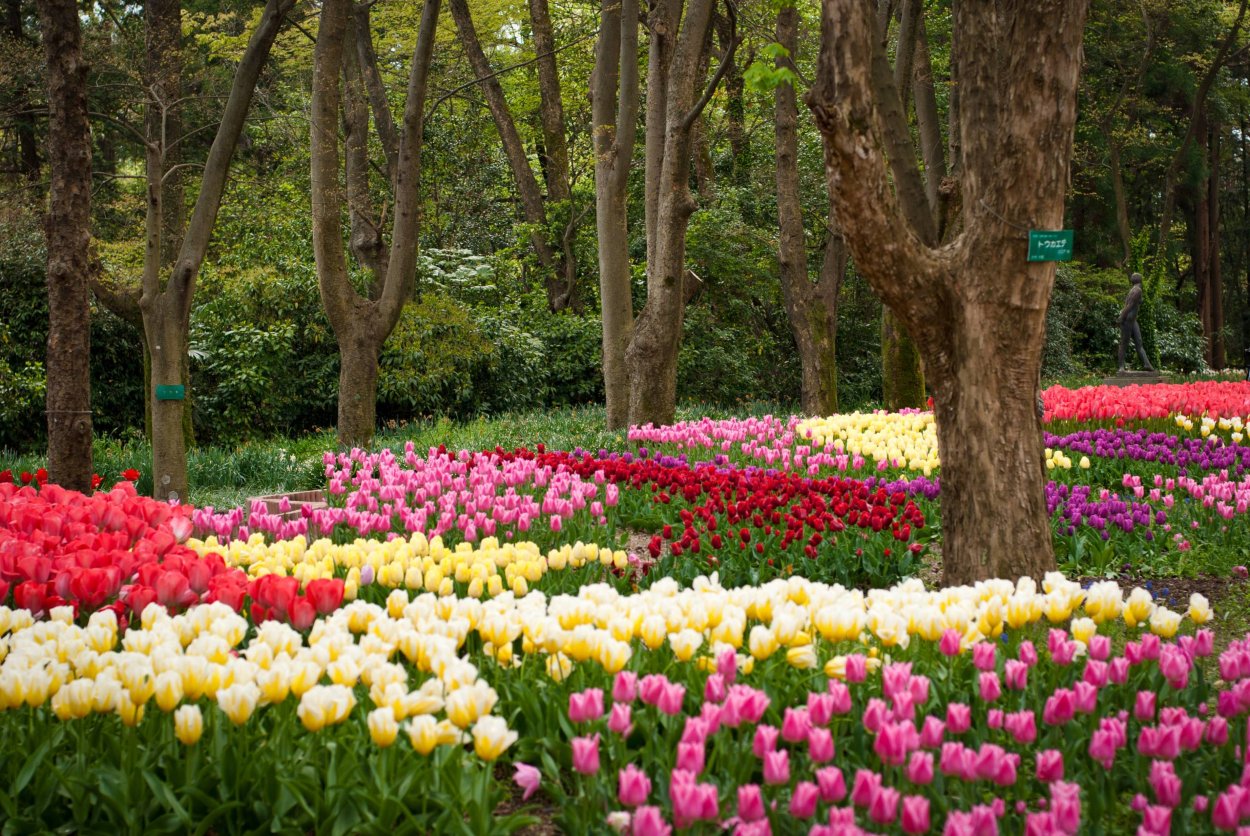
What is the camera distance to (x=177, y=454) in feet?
31.9

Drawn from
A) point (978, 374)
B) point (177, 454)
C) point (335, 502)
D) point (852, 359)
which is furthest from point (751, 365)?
point (978, 374)

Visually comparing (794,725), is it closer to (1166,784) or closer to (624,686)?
(624,686)

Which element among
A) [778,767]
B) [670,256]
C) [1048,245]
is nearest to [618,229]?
[670,256]

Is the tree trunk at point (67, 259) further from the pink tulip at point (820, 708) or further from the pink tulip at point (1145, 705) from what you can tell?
the pink tulip at point (1145, 705)

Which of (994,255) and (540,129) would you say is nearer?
(994,255)

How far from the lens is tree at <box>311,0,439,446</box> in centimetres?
1148

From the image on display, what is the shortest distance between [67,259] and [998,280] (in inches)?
239

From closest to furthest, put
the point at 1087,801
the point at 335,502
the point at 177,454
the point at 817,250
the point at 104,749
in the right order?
the point at 1087,801, the point at 104,749, the point at 335,502, the point at 177,454, the point at 817,250

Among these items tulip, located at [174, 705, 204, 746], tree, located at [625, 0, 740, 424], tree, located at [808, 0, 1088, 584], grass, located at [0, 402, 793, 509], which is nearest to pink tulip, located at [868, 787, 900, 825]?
tulip, located at [174, 705, 204, 746]

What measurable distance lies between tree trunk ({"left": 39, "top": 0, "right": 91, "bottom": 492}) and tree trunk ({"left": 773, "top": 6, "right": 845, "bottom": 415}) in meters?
10.1

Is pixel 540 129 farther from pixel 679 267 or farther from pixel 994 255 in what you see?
pixel 994 255

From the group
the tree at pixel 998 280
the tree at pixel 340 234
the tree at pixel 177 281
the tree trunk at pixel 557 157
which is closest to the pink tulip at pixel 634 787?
the tree at pixel 998 280

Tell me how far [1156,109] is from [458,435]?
29.0 meters

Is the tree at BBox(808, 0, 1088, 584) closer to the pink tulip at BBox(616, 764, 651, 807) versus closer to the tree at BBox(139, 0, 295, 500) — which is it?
the pink tulip at BBox(616, 764, 651, 807)
